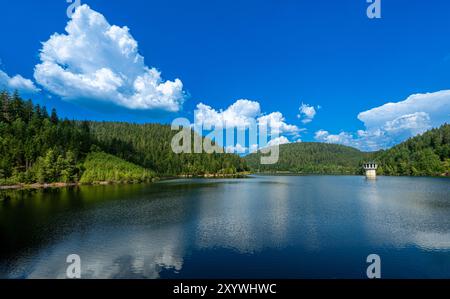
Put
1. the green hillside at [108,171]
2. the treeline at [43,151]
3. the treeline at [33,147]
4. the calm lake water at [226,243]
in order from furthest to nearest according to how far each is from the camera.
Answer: the green hillside at [108,171]
the treeline at [43,151]
the treeline at [33,147]
the calm lake water at [226,243]

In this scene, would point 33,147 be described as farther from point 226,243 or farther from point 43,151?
point 226,243

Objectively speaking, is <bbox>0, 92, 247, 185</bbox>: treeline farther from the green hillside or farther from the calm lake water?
the calm lake water

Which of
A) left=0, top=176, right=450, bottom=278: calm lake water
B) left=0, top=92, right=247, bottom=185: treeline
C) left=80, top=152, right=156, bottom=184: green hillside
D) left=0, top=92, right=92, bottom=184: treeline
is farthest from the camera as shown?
left=80, top=152, right=156, bottom=184: green hillside

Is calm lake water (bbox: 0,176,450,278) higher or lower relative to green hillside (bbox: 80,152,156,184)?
lower

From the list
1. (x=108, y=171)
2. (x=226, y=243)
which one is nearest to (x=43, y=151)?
(x=108, y=171)

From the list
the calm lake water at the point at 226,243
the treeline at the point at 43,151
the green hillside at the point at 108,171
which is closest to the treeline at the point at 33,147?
the treeline at the point at 43,151

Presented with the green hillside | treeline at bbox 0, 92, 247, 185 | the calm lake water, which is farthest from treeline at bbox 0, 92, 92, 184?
the calm lake water

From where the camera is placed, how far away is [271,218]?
43.7 metres

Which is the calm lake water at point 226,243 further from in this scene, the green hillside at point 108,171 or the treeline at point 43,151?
the green hillside at point 108,171

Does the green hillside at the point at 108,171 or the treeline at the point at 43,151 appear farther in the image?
the green hillside at the point at 108,171

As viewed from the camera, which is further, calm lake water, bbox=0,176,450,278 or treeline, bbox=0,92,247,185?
treeline, bbox=0,92,247,185
